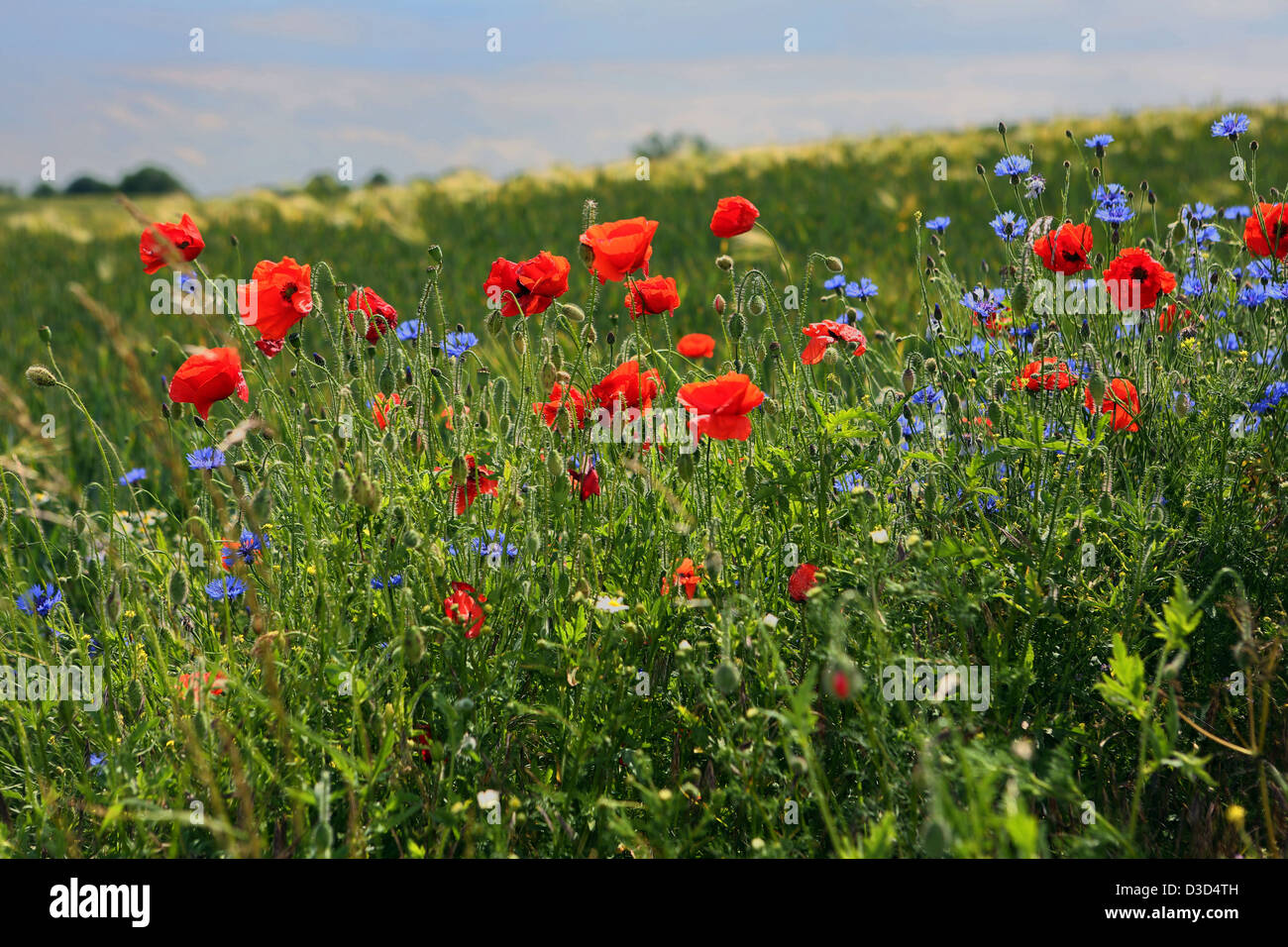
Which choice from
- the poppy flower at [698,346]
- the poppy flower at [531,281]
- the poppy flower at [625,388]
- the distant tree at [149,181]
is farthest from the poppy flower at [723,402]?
the distant tree at [149,181]

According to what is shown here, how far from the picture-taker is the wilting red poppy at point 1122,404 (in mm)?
2145

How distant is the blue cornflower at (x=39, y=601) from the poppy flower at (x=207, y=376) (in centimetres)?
66

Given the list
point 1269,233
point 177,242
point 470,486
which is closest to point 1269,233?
point 1269,233

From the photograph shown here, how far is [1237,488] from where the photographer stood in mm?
2168

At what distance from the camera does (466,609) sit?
1.81m

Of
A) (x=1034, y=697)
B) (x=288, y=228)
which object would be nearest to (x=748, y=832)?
(x=1034, y=697)

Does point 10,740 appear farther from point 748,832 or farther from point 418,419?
point 748,832

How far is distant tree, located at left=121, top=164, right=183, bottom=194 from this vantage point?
120 ft

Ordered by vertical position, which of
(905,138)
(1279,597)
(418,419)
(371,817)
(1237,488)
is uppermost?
(905,138)

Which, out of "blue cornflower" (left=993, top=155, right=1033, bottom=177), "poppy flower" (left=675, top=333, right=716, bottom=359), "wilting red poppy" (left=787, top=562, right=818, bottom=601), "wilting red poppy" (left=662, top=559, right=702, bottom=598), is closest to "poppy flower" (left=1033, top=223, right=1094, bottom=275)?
"blue cornflower" (left=993, top=155, right=1033, bottom=177)

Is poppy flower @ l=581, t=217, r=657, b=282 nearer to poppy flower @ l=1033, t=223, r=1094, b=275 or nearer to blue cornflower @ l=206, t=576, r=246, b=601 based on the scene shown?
poppy flower @ l=1033, t=223, r=1094, b=275

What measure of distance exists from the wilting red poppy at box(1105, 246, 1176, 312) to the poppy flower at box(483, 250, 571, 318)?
119 centimetres

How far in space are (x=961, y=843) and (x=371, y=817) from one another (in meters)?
0.91
